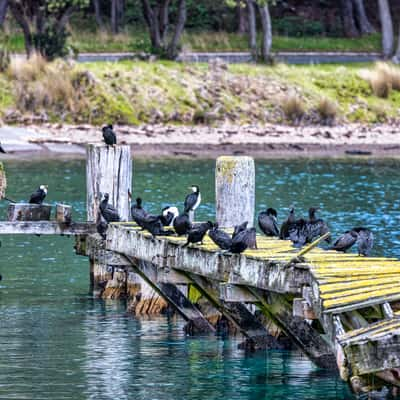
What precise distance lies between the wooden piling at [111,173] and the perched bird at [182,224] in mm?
3735

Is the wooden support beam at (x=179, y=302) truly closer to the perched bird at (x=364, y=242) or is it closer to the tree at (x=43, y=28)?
the perched bird at (x=364, y=242)

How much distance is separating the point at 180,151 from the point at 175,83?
4.94 meters

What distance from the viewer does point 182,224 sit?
21.0m

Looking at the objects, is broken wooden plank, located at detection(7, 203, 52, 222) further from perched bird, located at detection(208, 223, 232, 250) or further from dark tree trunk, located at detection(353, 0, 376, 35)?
dark tree trunk, located at detection(353, 0, 376, 35)

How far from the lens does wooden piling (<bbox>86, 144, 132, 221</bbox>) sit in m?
24.8

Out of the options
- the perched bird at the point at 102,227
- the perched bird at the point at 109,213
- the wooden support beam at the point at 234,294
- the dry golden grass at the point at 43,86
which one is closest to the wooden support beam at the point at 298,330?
the wooden support beam at the point at 234,294

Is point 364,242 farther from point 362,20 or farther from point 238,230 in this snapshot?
point 362,20

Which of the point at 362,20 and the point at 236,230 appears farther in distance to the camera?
the point at 362,20

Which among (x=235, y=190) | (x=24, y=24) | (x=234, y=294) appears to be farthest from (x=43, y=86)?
(x=234, y=294)

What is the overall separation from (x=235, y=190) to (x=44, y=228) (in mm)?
3984

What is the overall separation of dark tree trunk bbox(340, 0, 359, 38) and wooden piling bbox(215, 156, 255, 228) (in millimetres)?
56884

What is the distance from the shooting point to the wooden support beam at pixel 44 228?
80.9 ft

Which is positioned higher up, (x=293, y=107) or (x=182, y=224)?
(x=293, y=107)

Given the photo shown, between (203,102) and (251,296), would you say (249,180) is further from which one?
(203,102)
